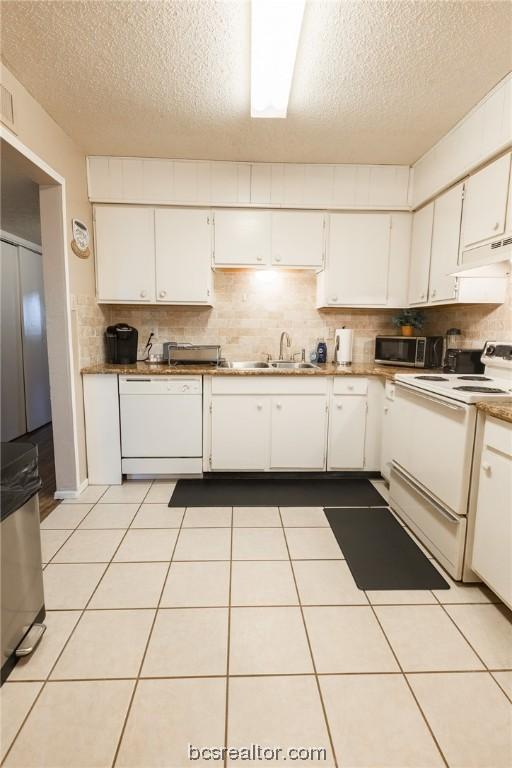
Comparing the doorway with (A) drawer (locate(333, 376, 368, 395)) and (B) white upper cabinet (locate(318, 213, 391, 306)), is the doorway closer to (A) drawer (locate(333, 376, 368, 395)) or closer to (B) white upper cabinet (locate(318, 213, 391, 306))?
(A) drawer (locate(333, 376, 368, 395))

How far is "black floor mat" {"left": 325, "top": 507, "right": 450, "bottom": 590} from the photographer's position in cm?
175

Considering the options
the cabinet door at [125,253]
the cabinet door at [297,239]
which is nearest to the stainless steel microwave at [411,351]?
the cabinet door at [297,239]

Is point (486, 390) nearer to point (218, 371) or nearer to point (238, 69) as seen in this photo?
point (218, 371)

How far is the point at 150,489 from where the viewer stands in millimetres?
2746

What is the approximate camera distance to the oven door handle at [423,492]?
1.75 metres

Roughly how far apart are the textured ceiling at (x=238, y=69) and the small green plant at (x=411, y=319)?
1.26m

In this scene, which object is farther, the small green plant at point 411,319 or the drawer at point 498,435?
the small green plant at point 411,319

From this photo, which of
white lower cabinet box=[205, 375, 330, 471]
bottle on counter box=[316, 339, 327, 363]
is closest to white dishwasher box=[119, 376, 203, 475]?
white lower cabinet box=[205, 375, 330, 471]

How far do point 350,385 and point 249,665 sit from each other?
1.96 meters

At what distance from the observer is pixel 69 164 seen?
8.21ft

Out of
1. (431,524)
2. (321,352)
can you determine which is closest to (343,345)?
(321,352)

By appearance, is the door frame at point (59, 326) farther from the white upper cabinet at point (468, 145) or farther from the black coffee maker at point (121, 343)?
the white upper cabinet at point (468, 145)

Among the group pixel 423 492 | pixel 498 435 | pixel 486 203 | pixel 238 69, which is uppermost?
pixel 238 69

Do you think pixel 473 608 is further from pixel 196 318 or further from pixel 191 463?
pixel 196 318
